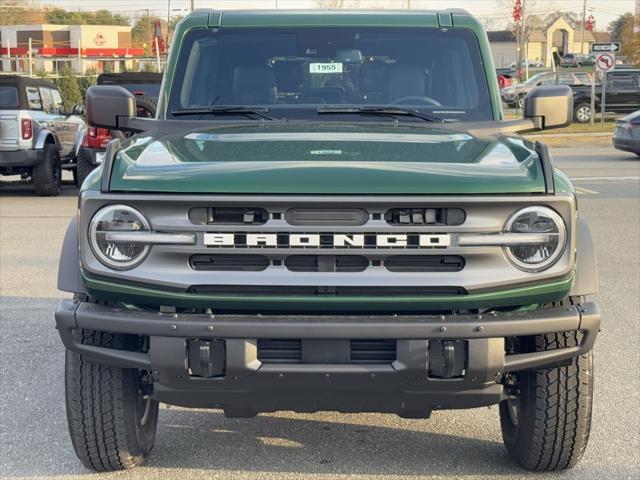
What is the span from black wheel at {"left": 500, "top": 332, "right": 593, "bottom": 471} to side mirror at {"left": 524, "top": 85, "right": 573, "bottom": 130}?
1569mm

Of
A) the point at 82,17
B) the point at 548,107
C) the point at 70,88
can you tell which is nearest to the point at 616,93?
the point at 70,88

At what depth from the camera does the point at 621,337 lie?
6711mm

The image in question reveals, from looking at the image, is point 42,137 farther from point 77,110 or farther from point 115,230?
point 115,230

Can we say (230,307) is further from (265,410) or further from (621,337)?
(621,337)

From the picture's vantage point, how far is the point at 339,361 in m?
3.57

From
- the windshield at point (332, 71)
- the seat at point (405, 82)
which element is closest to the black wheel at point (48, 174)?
the windshield at point (332, 71)

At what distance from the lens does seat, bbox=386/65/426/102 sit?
522 cm

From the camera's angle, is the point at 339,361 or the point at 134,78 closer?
the point at 339,361

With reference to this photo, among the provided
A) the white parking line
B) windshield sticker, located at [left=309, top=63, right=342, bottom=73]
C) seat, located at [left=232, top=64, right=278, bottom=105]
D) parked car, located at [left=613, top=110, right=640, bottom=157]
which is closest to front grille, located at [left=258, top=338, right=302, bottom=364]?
seat, located at [left=232, top=64, right=278, bottom=105]

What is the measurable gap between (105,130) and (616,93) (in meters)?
24.3

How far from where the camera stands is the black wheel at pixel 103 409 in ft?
13.1

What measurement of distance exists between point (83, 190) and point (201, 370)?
828 mm

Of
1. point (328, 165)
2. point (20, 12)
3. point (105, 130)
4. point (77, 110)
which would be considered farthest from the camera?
point (20, 12)

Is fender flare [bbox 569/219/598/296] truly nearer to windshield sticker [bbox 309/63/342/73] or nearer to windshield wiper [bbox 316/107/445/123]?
windshield wiper [bbox 316/107/445/123]
